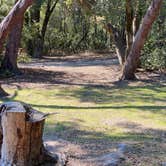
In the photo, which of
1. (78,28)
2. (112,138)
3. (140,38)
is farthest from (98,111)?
(78,28)

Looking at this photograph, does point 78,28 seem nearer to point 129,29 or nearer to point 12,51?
point 129,29

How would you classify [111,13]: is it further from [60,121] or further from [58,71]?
[60,121]

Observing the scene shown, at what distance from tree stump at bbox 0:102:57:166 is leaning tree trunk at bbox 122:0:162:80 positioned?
8.10 meters

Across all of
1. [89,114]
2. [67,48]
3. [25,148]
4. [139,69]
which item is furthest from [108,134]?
[67,48]

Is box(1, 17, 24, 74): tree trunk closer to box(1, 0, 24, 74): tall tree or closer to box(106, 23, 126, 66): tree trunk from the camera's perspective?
box(1, 0, 24, 74): tall tree

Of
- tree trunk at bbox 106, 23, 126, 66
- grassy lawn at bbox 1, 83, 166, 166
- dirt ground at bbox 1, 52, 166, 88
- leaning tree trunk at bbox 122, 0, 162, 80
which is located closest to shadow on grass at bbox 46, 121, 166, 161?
grassy lawn at bbox 1, 83, 166, 166

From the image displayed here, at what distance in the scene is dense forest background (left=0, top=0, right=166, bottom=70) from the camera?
46.1 ft

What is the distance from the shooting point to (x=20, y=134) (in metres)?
4.84

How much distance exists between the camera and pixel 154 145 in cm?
648

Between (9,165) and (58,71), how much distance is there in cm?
1194

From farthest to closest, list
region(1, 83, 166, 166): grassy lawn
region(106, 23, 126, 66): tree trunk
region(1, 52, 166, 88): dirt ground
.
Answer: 1. region(106, 23, 126, 66): tree trunk
2. region(1, 52, 166, 88): dirt ground
3. region(1, 83, 166, 166): grassy lawn

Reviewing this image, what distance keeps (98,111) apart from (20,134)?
4.27 m

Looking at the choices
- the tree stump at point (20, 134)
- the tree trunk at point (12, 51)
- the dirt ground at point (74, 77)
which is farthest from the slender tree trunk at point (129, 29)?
the tree stump at point (20, 134)

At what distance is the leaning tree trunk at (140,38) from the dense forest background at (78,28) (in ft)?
4.47
